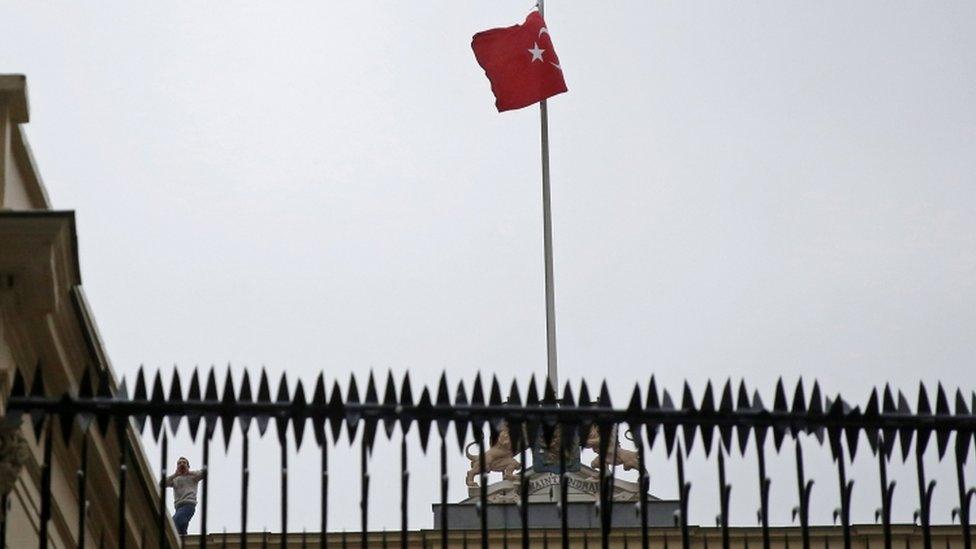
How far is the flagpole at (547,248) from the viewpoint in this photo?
25.8 meters

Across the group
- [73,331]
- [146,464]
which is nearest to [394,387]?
[73,331]

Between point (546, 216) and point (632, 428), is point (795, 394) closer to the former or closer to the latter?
point (632, 428)

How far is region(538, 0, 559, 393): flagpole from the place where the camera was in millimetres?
25781

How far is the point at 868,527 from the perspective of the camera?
2186 cm

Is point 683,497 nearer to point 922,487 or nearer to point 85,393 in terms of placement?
point 922,487

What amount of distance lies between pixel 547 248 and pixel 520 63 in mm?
3562

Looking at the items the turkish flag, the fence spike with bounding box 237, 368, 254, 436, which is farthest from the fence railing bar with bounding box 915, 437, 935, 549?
the turkish flag

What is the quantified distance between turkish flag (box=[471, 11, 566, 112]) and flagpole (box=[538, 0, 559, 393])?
11.2 inches

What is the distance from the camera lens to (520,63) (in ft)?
96.6

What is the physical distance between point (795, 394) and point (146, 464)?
684 cm

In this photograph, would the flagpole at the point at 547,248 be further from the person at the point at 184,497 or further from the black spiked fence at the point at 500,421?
the black spiked fence at the point at 500,421

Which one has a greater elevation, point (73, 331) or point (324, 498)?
point (73, 331)

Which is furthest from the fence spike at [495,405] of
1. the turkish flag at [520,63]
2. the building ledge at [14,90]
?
the turkish flag at [520,63]

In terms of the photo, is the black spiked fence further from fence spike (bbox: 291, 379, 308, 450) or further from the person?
the person
